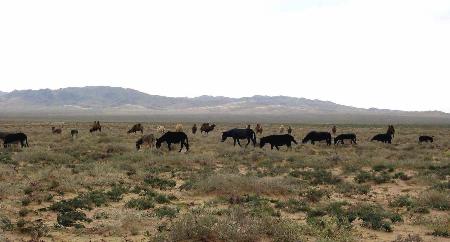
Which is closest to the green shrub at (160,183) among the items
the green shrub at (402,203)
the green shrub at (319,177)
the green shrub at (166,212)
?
the green shrub at (166,212)

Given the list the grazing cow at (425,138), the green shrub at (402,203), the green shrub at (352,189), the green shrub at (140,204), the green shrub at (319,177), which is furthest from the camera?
the grazing cow at (425,138)

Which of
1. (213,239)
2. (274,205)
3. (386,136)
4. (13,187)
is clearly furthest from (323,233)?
(386,136)

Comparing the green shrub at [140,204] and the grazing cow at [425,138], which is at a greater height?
the grazing cow at [425,138]

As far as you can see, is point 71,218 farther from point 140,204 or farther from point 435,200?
point 435,200

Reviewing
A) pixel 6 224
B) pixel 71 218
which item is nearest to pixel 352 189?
pixel 71 218

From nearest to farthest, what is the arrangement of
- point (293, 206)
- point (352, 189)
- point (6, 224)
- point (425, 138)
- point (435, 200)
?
point (6, 224) → point (293, 206) → point (435, 200) → point (352, 189) → point (425, 138)

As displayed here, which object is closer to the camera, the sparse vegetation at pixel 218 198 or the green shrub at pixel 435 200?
the sparse vegetation at pixel 218 198

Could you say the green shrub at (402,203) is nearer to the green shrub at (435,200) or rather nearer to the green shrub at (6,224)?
the green shrub at (435,200)

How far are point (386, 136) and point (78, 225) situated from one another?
93.9ft

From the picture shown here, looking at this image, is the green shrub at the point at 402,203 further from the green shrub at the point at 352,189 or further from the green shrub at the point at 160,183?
the green shrub at the point at 160,183

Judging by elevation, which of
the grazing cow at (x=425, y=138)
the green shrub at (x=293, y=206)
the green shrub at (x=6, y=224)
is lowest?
the green shrub at (x=293, y=206)

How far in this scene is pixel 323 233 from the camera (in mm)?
9992

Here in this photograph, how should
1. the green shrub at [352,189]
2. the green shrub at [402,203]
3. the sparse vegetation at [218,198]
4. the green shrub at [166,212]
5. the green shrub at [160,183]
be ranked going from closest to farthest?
the sparse vegetation at [218,198]
the green shrub at [166,212]
the green shrub at [402,203]
the green shrub at [352,189]
the green shrub at [160,183]

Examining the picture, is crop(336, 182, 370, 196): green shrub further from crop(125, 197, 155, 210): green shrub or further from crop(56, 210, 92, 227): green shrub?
crop(56, 210, 92, 227): green shrub
